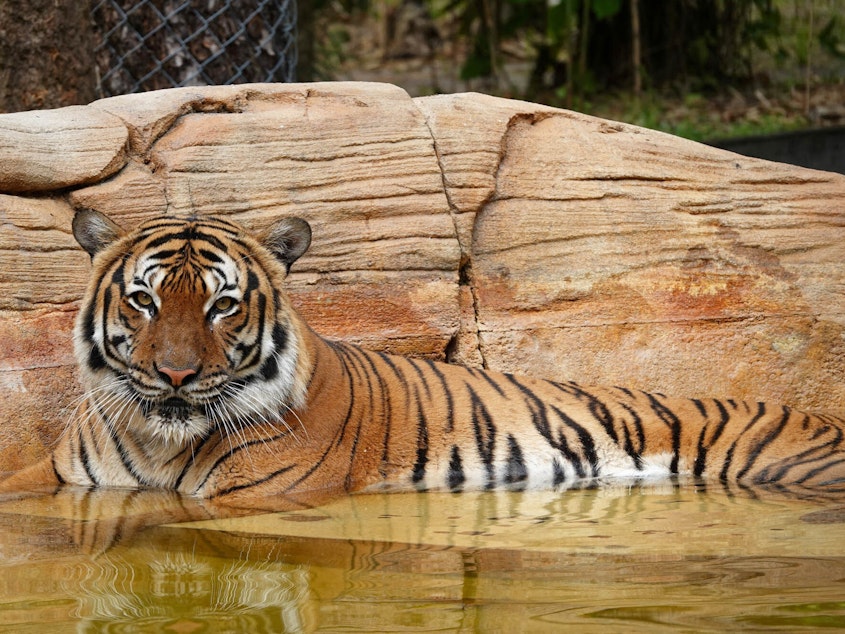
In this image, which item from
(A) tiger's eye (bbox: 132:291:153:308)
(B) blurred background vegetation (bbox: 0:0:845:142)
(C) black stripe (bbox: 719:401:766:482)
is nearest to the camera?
(A) tiger's eye (bbox: 132:291:153:308)

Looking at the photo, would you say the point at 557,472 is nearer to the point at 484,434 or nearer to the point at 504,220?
the point at 484,434

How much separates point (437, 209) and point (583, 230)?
688 mm

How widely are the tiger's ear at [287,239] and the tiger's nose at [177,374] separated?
0.63m

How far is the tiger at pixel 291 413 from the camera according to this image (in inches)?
149

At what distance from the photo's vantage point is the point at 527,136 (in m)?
5.33

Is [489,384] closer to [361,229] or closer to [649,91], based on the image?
[361,229]

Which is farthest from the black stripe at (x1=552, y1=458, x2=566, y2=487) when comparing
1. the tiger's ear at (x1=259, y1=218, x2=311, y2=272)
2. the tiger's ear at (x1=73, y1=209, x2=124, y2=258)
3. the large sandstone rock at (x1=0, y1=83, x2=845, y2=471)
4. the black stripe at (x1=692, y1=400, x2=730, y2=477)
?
the tiger's ear at (x1=73, y1=209, x2=124, y2=258)

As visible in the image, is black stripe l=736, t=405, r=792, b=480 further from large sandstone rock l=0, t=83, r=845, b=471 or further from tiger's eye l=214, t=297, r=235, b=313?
tiger's eye l=214, t=297, r=235, b=313

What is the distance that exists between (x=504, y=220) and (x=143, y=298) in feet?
6.35

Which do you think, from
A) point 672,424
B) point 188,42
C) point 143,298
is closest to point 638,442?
point 672,424

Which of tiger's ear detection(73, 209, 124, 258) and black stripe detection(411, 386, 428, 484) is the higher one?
tiger's ear detection(73, 209, 124, 258)

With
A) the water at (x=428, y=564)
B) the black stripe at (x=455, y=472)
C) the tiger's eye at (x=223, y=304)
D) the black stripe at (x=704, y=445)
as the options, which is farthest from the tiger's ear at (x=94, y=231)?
the black stripe at (x=704, y=445)

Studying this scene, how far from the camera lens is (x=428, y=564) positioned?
2.84m

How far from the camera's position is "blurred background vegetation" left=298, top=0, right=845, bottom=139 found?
9.04 m
